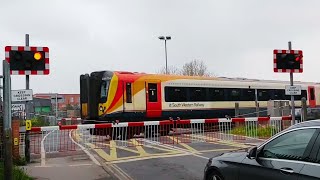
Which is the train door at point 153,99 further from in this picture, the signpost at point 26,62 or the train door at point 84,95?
the signpost at point 26,62

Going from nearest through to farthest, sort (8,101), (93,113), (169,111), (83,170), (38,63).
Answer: (8,101)
(83,170)
(38,63)
(93,113)
(169,111)

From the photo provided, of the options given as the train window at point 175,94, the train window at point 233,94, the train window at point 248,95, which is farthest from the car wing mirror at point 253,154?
the train window at point 248,95

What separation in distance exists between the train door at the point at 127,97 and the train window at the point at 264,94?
10.4 meters

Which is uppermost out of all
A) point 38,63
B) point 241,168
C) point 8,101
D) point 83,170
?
point 38,63

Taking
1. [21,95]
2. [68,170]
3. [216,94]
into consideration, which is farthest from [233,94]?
[68,170]

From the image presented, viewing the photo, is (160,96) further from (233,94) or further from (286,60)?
(286,60)

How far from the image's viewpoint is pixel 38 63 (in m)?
11.4

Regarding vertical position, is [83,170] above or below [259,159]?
below

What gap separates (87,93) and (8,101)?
1402 centimetres

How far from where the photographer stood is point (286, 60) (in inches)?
526

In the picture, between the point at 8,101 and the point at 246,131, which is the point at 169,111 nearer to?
the point at 246,131

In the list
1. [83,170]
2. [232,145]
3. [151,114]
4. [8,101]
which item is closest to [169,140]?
[232,145]

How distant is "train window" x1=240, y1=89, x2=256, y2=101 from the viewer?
26886 millimetres

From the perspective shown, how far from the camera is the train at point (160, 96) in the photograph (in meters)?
20.3
